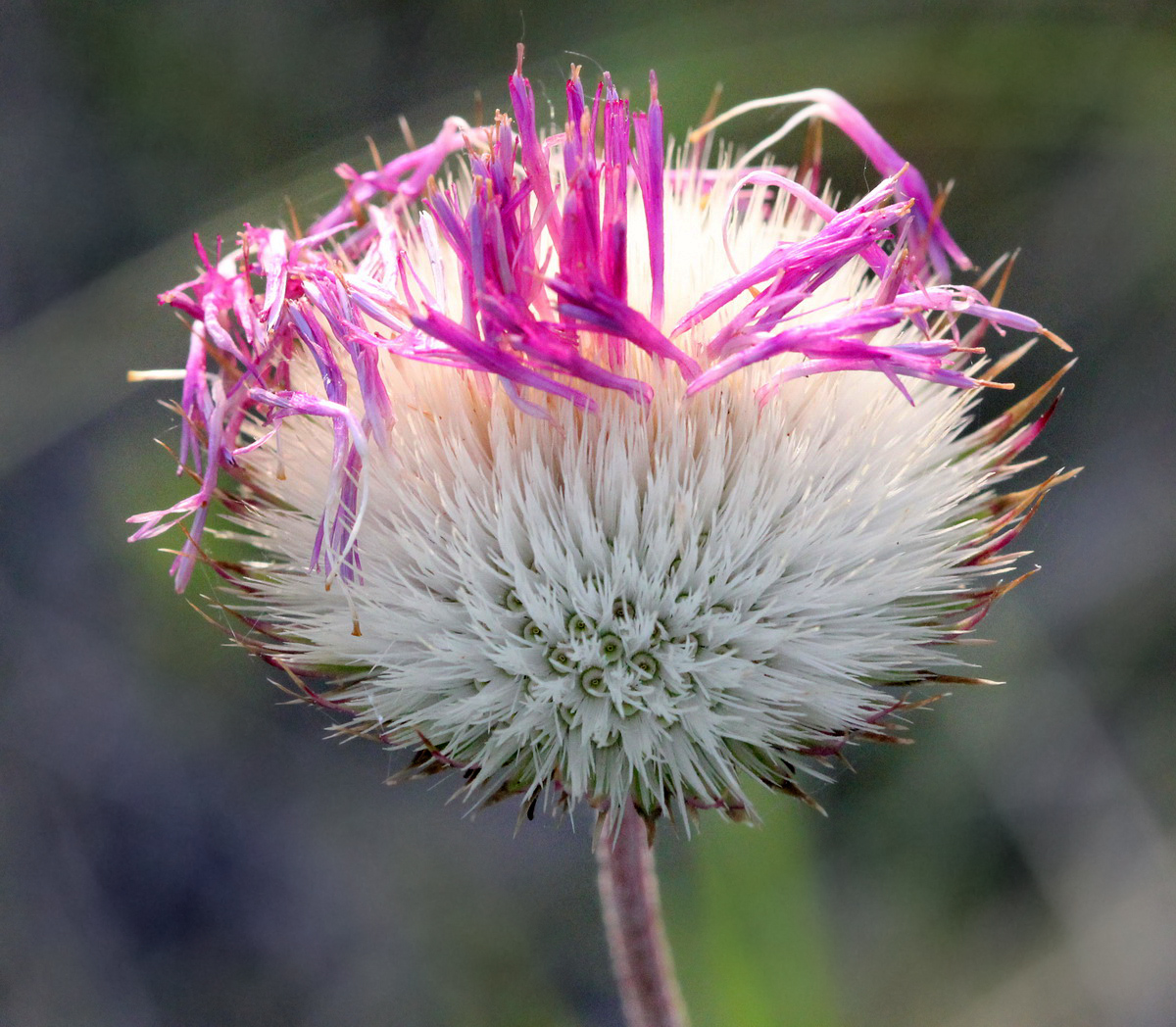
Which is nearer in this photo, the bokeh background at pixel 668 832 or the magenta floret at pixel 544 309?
the magenta floret at pixel 544 309

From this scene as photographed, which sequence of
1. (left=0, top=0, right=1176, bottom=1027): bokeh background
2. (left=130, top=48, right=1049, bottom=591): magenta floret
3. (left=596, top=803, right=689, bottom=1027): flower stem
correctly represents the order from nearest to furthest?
(left=130, top=48, right=1049, bottom=591): magenta floret < (left=596, top=803, right=689, bottom=1027): flower stem < (left=0, top=0, right=1176, bottom=1027): bokeh background

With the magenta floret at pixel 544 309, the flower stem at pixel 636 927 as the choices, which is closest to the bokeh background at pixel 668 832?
the flower stem at pixel 636 927

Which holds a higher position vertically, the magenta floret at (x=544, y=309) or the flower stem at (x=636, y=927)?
the magenta floret at (x=544, y=309)

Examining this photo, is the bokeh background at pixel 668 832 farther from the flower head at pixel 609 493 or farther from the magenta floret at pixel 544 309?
the flower head at pixel 609 493

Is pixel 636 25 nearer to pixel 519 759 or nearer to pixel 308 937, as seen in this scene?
pixel 519 759

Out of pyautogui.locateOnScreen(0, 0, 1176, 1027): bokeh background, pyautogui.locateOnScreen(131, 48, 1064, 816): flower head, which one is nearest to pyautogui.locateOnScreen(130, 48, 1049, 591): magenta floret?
pyautogui.locateOnScreen(131, 48, 1064, 816): flower head

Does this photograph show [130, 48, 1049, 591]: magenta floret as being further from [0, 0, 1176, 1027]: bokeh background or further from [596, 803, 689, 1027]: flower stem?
[0, 0, 1176, 1027]: bokeh background
